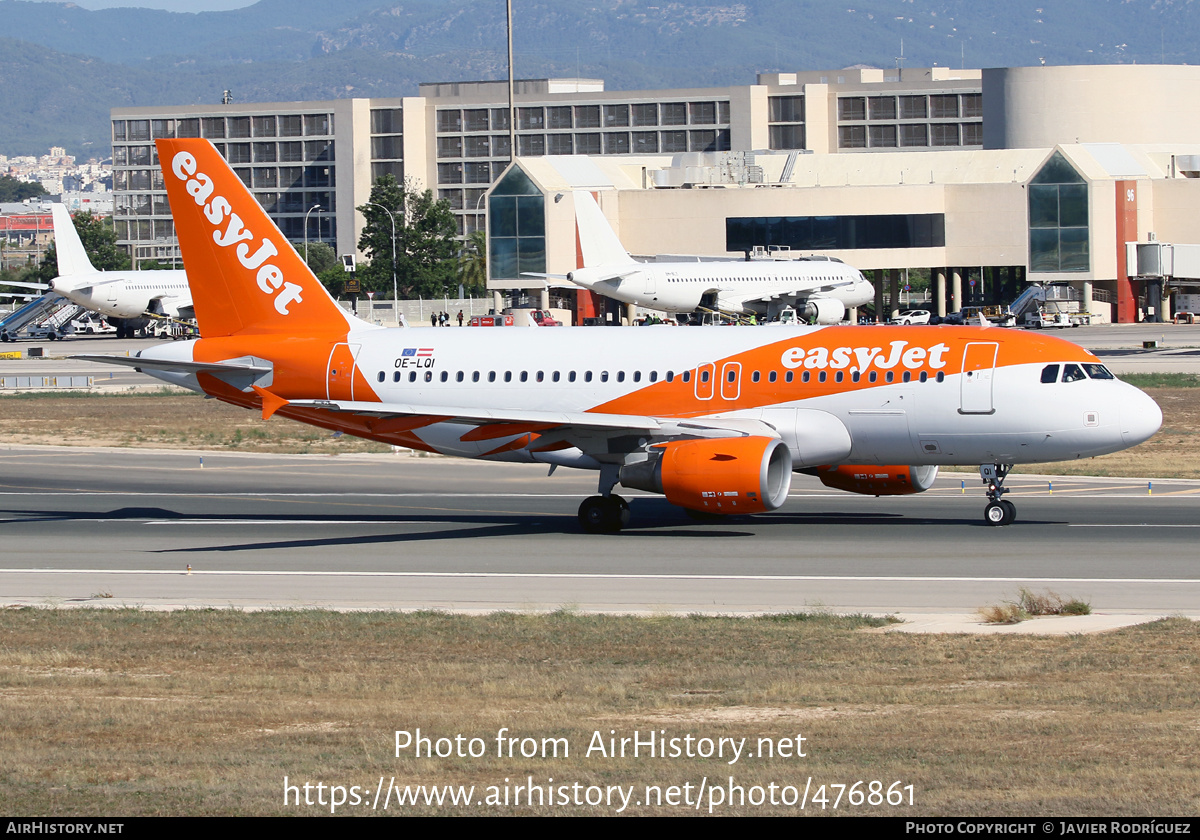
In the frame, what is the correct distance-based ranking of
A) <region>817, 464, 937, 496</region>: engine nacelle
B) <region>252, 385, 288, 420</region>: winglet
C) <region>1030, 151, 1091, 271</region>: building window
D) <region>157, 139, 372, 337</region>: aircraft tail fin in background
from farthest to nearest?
<region>1030, 151, 1091, 271</region>: building window, <region>157, 139, 372, 337</region>: aircraft tail fin in background, <region>817, 464, 937, 496</region>: engine nacelle, <region>252, 385, 288, 420</region>: winglet

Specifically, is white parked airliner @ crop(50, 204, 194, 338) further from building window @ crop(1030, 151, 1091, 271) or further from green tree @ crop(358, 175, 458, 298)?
building window @ crop(1030, 151, 1091, 271)

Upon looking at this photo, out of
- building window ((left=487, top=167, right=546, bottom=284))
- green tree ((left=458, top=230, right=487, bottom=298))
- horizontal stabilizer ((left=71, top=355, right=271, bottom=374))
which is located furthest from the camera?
green tree ((left=458, top=230, right=487, bottom=298))

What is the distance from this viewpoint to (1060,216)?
12362 centimetres

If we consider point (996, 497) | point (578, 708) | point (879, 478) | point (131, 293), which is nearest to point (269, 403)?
point (879, 478)

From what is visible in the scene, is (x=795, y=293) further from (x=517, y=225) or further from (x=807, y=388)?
(x=807, y=388)

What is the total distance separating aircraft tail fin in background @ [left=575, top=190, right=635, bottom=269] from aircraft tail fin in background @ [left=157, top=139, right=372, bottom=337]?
71091mm

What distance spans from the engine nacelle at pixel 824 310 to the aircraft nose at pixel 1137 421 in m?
79.0

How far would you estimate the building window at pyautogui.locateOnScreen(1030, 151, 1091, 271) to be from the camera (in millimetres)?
122875

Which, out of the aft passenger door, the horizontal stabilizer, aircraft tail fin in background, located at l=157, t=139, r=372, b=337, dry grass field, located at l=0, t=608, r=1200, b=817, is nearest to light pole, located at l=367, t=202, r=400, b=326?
aircraft tail fin in background, located at l=157, t=139, r=372, b=337

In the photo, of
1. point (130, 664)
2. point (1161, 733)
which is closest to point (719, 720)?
point (1161, 733)

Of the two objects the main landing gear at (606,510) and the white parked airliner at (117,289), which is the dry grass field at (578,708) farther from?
the white parked airliner at (117,289)

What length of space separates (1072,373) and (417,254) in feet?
463

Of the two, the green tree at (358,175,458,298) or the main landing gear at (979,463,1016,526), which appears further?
the green tree at (358,175,458,298)
